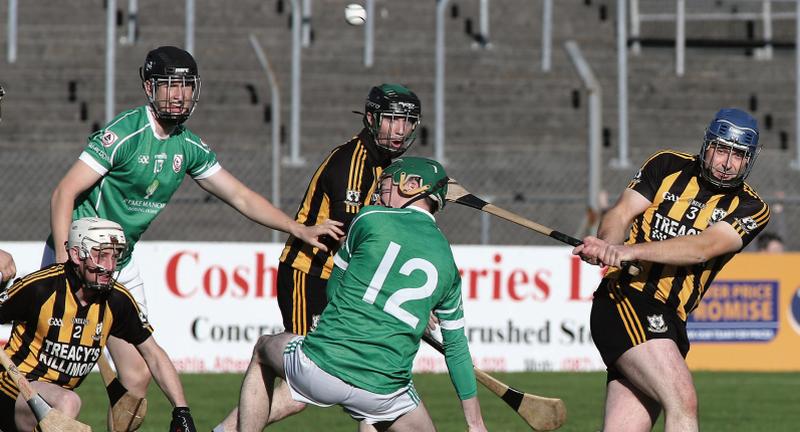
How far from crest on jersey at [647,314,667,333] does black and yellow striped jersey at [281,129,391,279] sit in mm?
1579

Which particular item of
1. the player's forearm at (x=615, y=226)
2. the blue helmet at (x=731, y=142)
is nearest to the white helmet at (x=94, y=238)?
the player's forearm at (x=615, y=226)

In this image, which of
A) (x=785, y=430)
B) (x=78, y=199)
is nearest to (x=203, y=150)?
(x=78, y=199)

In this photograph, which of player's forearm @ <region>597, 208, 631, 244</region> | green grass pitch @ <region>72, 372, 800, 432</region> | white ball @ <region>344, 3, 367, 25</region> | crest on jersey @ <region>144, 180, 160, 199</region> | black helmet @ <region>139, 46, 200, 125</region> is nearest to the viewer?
player's forearm @ <region>597, 208, 631, 244</region>

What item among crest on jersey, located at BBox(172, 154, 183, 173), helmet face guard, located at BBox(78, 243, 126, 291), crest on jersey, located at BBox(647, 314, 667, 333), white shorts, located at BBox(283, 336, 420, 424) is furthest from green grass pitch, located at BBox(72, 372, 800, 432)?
white shorts, located at BBox(283, 336, 420, 424)

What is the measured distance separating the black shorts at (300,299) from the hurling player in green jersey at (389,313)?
1.52 metres

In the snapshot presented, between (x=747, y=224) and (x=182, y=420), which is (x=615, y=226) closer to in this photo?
(x=747, y=224)

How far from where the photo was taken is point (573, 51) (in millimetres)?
16109

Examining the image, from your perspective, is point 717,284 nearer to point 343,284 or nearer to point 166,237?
point 166,237

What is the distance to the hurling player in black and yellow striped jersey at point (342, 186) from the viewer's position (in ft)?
24.8

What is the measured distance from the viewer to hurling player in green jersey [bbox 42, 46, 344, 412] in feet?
24.2

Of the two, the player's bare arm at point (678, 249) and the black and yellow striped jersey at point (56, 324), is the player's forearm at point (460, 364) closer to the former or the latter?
the player's bare arm at point (678, 249)

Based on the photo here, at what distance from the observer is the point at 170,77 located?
7.39m

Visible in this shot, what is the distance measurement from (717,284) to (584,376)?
1875 mm

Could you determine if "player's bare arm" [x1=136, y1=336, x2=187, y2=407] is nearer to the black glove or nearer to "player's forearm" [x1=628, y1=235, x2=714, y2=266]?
the black glove
